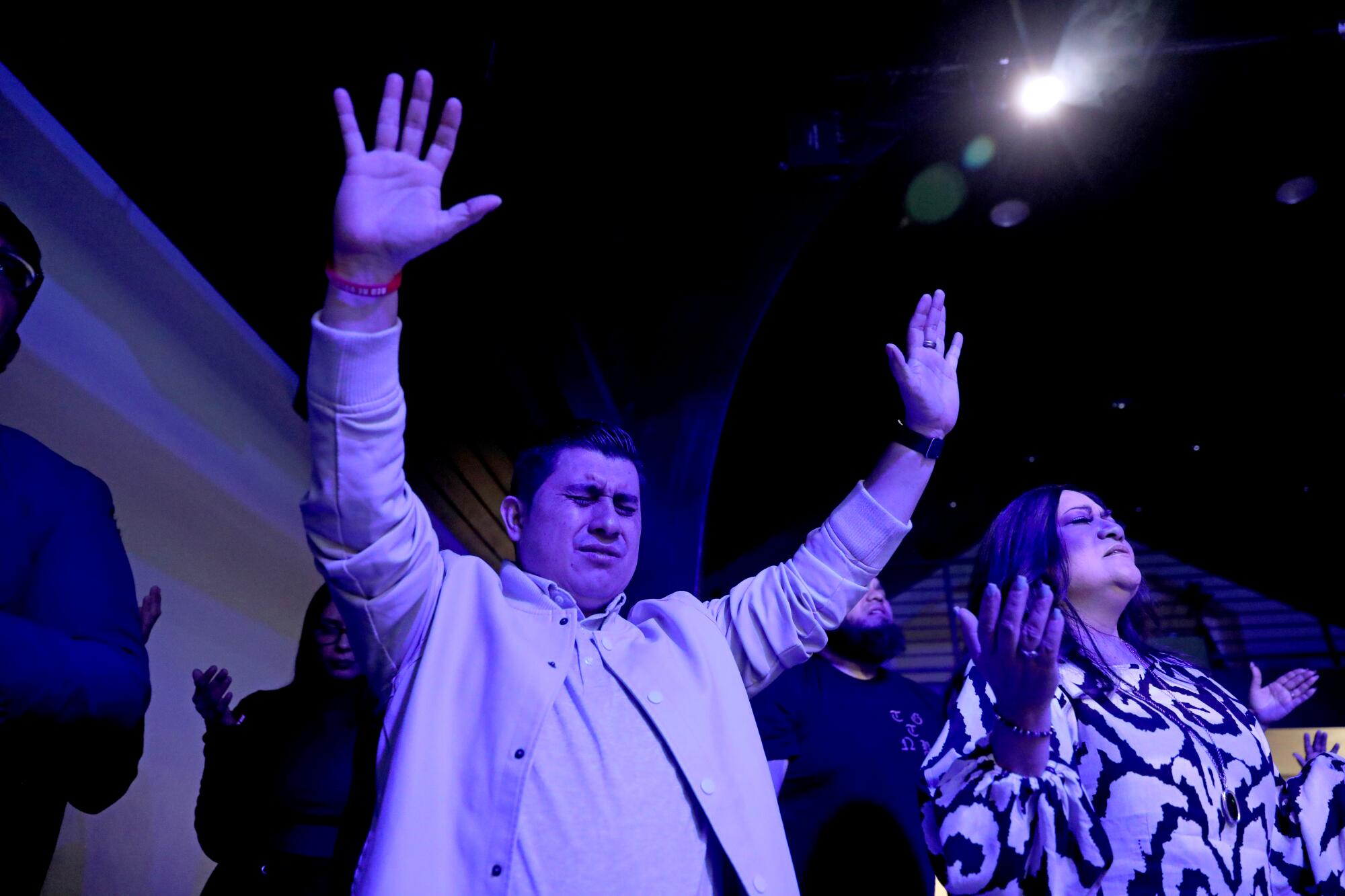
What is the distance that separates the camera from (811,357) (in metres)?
5.65

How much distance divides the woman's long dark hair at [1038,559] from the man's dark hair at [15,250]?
5.13ft

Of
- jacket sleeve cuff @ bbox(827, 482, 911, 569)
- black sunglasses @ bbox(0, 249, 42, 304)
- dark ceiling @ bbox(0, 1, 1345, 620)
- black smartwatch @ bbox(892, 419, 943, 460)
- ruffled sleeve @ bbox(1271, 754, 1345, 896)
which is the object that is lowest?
ruffled sleeve @ bbox(1271, 754, 1345, 896)

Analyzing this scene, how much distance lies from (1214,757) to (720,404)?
2656mm

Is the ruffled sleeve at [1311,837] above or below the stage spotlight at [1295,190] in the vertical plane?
below

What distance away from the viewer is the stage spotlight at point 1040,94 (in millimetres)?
3645

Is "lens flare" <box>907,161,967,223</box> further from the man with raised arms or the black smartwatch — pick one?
the man with raised arms

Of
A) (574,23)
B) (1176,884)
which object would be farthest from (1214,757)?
(574,23)

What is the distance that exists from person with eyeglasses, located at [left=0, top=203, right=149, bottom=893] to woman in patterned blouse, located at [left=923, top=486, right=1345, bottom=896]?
1040mm

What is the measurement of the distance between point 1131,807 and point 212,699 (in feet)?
6.94

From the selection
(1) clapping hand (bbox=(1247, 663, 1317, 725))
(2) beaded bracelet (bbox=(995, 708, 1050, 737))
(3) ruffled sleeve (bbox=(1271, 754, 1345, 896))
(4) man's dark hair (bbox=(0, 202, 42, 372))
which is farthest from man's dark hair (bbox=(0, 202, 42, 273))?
(1) clapping hand (bbox=(1247, 663, 1317, 725))

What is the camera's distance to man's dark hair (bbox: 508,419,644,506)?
60.2 inches

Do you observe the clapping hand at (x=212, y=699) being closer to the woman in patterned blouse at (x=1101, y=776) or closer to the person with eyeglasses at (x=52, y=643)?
the person with eyeglasses at (x=52, y=643)

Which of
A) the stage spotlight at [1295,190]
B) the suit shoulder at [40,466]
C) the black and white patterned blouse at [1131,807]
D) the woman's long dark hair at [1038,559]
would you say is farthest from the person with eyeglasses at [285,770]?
the stage spotlight at [1295,190]

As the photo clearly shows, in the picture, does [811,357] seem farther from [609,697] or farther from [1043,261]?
[609,697]
